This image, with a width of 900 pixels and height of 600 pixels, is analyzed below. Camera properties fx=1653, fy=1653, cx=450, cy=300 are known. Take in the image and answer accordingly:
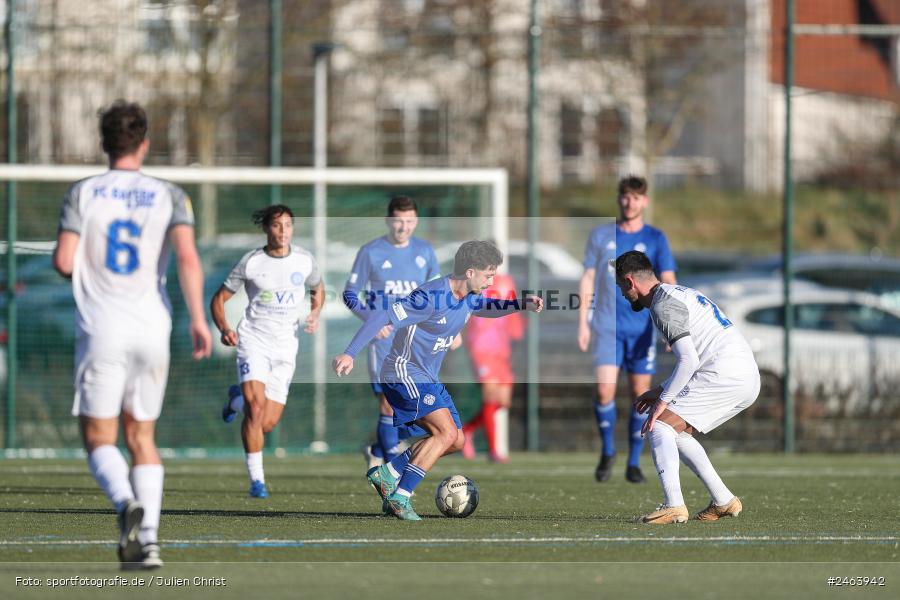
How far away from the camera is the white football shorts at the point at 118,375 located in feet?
22.6

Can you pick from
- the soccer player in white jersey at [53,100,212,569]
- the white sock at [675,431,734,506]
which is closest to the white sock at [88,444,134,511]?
the soccer player in white jersey at [53,100,212,569]

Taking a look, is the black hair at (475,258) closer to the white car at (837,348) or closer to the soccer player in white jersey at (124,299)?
the soccer player in white jersey at (124,299)

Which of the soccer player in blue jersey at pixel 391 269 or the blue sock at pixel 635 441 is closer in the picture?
the soccer player in blue jersey at pixel 391 269

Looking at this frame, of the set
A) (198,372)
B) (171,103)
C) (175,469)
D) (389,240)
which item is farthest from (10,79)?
(389,240)

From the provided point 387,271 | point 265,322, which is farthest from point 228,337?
point 387,271

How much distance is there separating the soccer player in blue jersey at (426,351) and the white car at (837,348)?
25.8 feet

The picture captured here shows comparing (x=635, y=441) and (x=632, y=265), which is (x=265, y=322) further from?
(x=635, y=441)

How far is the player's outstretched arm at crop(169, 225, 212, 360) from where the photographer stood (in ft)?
22.8

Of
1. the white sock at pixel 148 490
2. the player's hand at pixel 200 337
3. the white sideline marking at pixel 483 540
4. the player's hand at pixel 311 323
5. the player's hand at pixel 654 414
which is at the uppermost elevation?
the player's hand at pixel 200 337

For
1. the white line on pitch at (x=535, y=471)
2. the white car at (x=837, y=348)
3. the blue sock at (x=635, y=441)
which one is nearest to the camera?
the blue sock at (x=635, y=441)

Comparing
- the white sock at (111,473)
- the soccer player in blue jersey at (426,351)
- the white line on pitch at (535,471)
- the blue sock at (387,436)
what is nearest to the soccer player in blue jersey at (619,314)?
the white line on pitch at (535,471)

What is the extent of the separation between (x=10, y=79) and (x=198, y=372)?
3.34 metres

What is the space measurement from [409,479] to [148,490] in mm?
2326

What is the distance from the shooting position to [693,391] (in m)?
8.99
